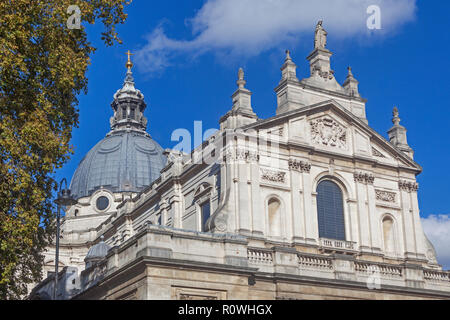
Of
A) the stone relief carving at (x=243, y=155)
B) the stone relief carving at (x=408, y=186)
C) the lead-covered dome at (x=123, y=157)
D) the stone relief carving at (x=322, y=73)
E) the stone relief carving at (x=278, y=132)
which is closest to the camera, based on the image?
the stone relief carving at (x=243, y=155)

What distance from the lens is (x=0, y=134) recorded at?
71.7ft

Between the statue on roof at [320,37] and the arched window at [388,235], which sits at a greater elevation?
the statue on roof at [320,37]

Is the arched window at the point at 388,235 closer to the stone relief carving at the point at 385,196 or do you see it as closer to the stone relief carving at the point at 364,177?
the stone relief carving at the point at 385,196

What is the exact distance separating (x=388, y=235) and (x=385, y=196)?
232 cm

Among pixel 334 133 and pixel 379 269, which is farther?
pixel 334 133

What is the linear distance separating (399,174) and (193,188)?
1258 cm

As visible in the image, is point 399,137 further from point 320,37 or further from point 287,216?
point 287,216

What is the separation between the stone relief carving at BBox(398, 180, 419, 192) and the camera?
136ft

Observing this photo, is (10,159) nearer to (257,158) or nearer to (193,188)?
(257,158)

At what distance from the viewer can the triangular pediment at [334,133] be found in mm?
38312

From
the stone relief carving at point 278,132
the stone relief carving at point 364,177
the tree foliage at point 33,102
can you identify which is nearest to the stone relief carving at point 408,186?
the stone relief carving at point 364,177

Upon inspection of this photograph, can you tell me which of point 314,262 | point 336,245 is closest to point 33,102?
point 314,262

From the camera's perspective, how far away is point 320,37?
4319 centimetres

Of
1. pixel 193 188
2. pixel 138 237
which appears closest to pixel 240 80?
pixel 193 188
